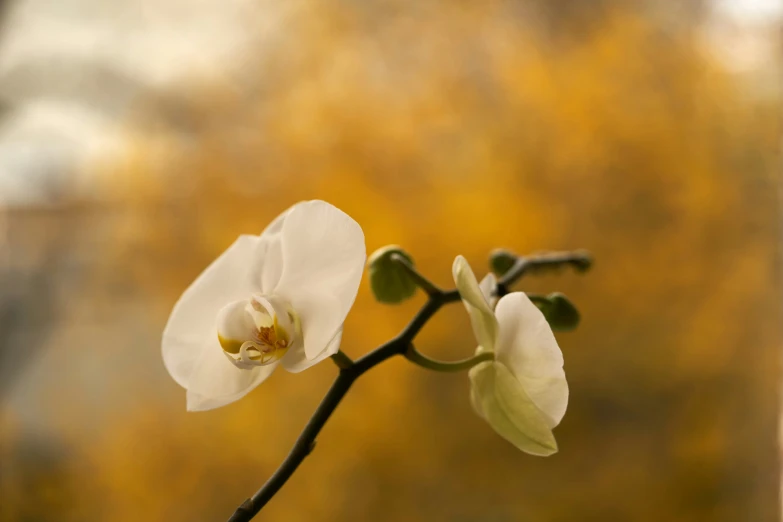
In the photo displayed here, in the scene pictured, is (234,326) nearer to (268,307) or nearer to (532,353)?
(268,307)

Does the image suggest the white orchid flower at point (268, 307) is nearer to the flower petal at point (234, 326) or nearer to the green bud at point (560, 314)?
the flower petal at point (234, 326)

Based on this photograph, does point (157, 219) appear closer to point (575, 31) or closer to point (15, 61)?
point (15, 61)

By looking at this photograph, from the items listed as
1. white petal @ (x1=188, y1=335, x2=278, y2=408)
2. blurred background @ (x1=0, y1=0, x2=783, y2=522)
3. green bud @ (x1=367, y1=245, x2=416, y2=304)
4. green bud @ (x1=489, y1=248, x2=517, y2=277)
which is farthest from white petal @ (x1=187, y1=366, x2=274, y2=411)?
blurred background @ (x1=0, y1=0, x2=783, y2=522)

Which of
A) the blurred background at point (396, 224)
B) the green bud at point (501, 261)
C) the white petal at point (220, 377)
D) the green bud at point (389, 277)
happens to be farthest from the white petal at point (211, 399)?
the blurred background at point (396, 224)

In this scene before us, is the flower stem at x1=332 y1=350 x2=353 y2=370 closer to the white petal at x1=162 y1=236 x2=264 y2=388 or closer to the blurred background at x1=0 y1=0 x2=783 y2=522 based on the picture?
the white petal at x1=162 y1=236 x2=264 y2=388

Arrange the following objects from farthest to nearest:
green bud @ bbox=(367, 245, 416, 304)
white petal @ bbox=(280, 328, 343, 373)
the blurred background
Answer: the blurred background < green bud @ bbox=(367, 245, 416, 304) < white petal @ bbox=(280, 328, 343, 373)
